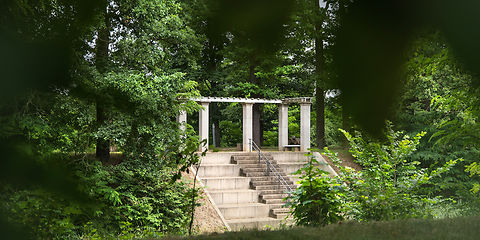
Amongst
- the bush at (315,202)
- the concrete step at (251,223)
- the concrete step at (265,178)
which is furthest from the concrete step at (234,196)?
the bush at (315,202)

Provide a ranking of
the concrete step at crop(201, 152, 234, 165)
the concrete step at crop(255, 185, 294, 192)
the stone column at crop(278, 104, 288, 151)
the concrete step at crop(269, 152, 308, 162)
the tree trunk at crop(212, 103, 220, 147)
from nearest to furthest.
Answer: the concrete step at crop(255, 185, 294, 192), the concrete step at crop(201, 152, 234, 165), the concrete step at crop(269, 152, 308, 162), the stone column at crop(278, 104, 288, 151), the tree trunk at crop(212, 103, 220, 147)

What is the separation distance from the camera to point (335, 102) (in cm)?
74

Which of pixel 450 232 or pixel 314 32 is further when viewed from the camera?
pixel 450 232

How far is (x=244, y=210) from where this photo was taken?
1166 cm

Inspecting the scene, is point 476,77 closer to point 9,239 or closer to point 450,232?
point 9,239

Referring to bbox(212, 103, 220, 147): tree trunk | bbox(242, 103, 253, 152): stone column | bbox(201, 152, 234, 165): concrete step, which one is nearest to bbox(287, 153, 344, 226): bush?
bbox(201, 152, 234, 165): concrete step

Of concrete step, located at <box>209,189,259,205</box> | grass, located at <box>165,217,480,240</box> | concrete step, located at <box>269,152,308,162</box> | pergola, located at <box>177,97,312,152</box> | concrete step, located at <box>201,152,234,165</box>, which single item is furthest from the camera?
concrete step, located at <box>269,152,308,162</box>

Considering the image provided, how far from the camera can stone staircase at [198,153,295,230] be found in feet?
37.4

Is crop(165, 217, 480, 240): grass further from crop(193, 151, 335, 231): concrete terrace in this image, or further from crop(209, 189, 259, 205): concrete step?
crop(209, 189, 259, 205): concrete step

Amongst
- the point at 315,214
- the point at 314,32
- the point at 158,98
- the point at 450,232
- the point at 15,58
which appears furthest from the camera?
the point at 158,98

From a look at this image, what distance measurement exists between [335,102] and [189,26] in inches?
11.5

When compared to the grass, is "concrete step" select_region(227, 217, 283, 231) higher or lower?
lower

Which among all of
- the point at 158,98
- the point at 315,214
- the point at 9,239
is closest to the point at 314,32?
the point at 9,239

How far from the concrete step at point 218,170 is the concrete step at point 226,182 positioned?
21.9 inches
